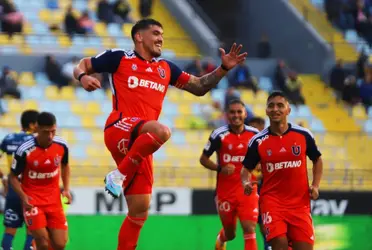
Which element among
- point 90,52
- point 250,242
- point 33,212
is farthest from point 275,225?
point 90,52

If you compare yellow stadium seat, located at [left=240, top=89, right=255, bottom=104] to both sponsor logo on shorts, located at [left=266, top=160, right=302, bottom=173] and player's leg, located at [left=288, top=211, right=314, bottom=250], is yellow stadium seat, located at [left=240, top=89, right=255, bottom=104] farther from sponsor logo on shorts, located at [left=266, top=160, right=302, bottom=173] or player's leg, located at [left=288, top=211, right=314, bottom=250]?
player's leg, located at [left=288, top=211, right=314, bottom=250]

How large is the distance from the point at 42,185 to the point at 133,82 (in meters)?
3.45

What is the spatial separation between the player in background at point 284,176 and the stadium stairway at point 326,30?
1541 centimetres

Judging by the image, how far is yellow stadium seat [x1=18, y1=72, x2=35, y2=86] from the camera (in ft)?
77.4

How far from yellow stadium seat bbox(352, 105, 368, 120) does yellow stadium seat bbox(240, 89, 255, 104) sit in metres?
2.48

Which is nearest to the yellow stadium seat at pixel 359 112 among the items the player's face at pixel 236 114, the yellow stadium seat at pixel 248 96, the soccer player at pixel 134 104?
the yellow stadium seat at pixel 248 96

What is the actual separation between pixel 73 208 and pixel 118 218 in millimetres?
917

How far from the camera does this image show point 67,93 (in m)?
23.2

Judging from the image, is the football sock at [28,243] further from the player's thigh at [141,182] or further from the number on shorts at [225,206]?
the player's thigh at [141,182]

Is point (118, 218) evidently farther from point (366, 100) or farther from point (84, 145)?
point (366, 100)

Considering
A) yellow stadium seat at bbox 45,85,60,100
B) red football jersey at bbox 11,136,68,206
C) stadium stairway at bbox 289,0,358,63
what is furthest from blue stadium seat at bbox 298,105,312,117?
red football jersey at bbox 11,136,68,206

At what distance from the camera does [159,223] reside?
60.2 ft

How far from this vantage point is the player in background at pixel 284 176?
39.4 feet

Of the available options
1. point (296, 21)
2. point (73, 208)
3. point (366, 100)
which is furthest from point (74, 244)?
point (296, 21)
